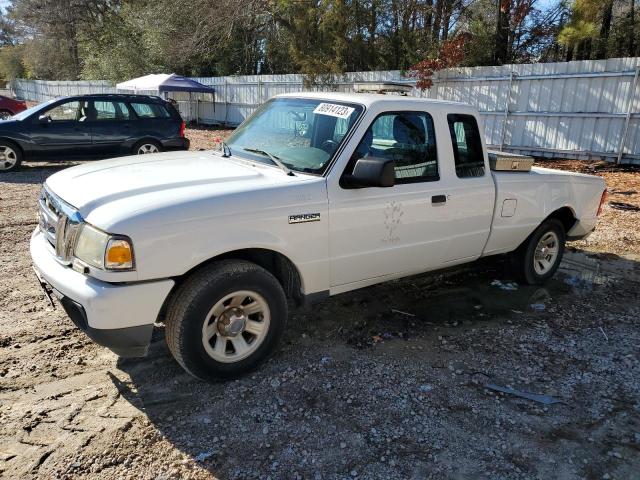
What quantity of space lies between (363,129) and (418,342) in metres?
1.78

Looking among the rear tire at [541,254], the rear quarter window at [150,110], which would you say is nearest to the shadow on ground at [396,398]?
the rear tire at [541,254]

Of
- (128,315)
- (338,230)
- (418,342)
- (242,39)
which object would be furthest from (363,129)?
(242,39)

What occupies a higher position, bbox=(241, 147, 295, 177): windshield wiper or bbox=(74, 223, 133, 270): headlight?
bbox=(241, 147, 295, 177): windshield wiper

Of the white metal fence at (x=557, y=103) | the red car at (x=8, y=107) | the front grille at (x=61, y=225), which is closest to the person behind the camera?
the front grille at (x=61, y=225)

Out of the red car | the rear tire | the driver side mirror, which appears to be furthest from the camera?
the red car

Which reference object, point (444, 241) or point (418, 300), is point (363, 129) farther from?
point (418, 300)

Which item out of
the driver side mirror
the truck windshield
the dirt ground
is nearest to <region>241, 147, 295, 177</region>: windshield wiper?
the truck windshield

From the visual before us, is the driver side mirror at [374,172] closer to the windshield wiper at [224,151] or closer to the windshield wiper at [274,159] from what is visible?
the windshield wiper at [274,159]

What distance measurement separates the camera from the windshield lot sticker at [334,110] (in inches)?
156

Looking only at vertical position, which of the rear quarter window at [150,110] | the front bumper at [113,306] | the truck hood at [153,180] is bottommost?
the front bumper at [113,306]

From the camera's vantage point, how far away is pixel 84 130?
11.0m

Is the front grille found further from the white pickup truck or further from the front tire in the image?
the front tire

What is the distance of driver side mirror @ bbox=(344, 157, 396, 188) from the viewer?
11.4 ft

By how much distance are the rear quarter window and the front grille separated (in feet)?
28.4
